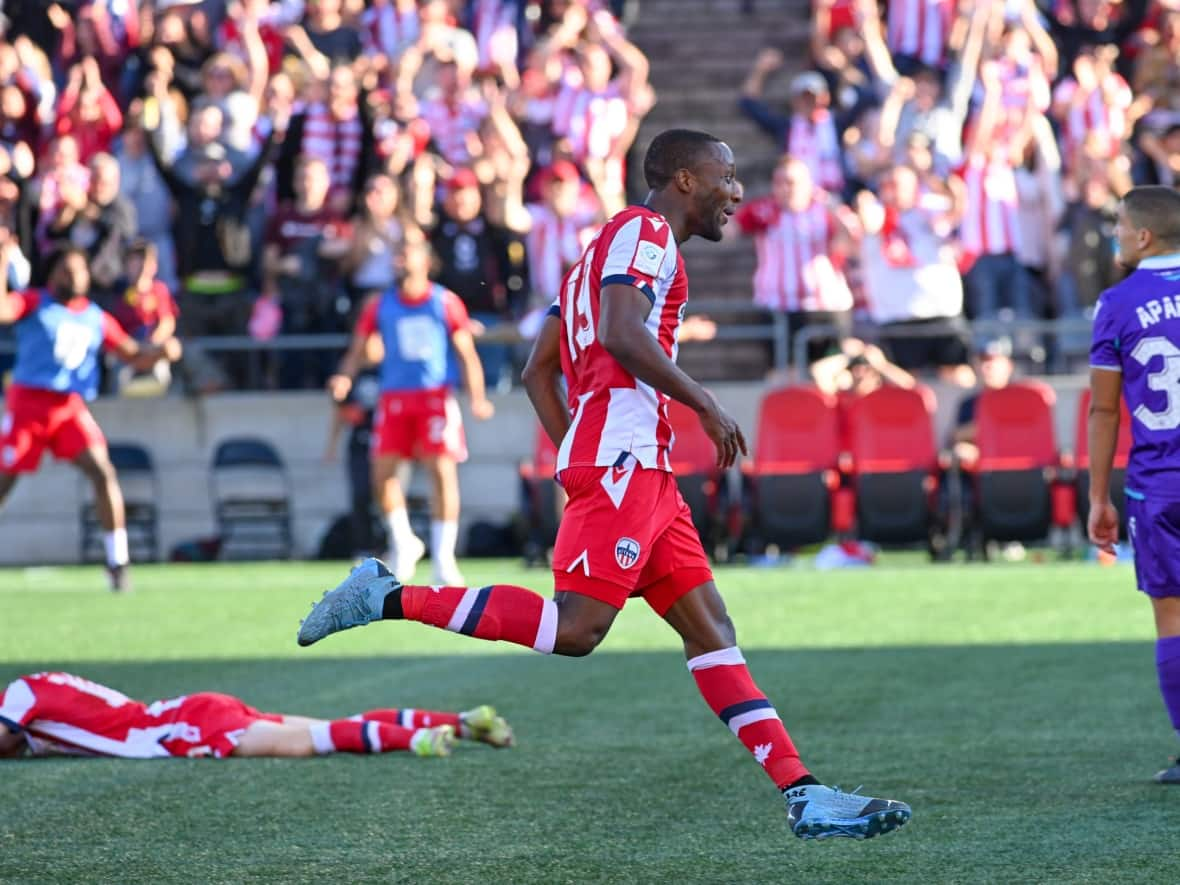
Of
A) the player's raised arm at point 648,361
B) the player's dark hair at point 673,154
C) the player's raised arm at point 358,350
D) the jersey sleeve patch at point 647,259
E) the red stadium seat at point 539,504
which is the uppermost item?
the player's dark hair at point 673,154

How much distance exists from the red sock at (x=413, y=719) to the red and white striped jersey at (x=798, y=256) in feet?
35.8

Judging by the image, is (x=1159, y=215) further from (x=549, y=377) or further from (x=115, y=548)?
(x=115, y=548)

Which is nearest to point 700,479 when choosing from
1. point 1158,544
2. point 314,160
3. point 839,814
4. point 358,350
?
point 358,350

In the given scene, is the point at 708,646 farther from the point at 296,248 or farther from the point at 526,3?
the point at 526,3

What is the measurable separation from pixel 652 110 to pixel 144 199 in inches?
202

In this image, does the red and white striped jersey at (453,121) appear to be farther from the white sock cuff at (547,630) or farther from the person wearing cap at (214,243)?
the white sock cuff at (547,630)

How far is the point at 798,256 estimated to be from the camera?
18297mm

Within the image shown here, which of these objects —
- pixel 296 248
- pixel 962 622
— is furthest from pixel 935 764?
pixel 296 248

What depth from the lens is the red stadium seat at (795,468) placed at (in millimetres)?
17438

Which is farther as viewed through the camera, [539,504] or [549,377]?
[539,504]

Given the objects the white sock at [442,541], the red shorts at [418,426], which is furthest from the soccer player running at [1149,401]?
the red shorts at [418,426]

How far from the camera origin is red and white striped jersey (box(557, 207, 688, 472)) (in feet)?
19.3

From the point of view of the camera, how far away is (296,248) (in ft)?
62.9

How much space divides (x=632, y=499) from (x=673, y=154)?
1005 millimetres
